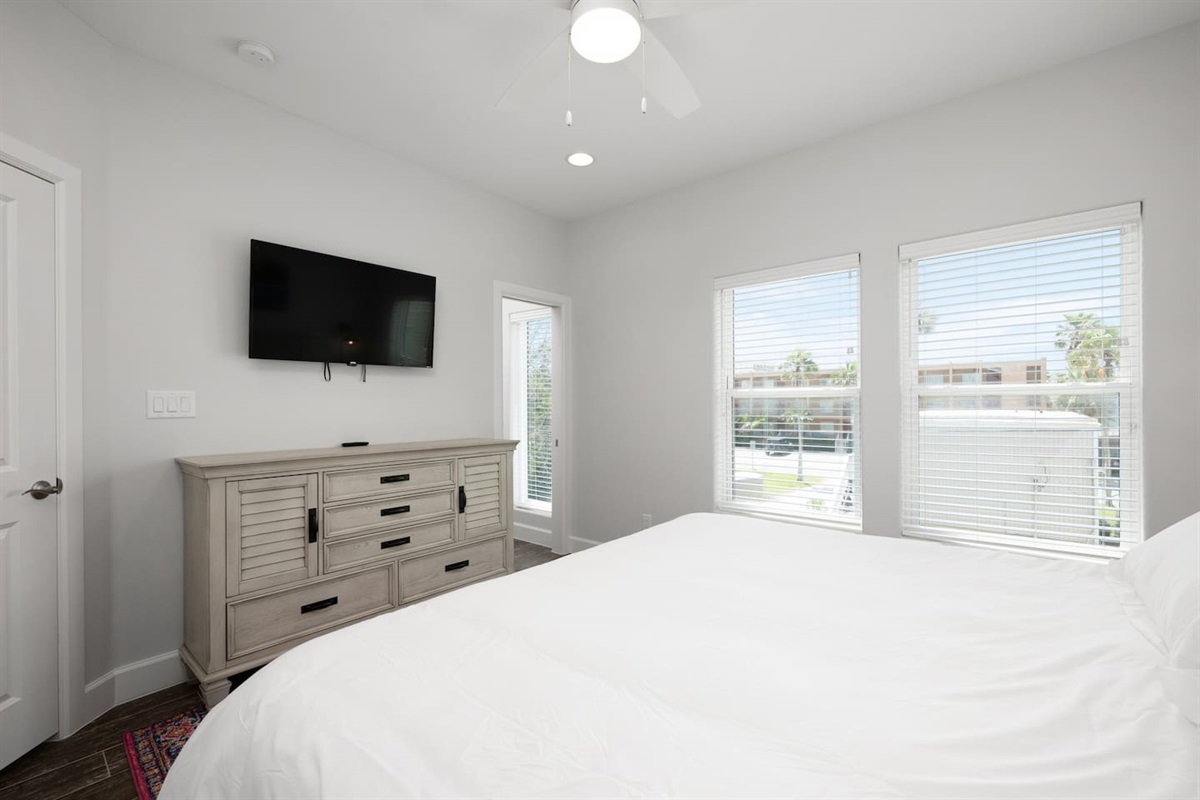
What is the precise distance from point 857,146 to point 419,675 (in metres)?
3.39

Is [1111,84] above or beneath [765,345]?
above

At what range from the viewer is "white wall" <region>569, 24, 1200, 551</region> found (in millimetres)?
2277

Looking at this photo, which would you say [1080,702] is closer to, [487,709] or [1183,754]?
[1183,754]

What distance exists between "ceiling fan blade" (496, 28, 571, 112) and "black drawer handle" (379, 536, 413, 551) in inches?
82.7

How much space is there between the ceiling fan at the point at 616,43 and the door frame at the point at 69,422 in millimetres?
1671

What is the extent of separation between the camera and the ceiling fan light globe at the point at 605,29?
169 centimetres

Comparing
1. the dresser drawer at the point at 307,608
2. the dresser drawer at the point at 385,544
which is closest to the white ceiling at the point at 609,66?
the dresser drawer at the point at 385,544

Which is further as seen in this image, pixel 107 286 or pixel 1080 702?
pixel 107 286

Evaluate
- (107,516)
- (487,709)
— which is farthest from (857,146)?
(107,516)

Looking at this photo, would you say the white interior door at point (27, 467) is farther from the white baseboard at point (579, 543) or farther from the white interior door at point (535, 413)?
the white baseboard at point (579, 543)

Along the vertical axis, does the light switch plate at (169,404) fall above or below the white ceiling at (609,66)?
below

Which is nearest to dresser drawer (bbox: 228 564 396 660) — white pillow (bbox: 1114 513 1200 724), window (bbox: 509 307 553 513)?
window (bbox: 509 307 553 513)

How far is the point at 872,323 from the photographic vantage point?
3.05 metres

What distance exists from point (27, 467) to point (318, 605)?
118 centimetres
